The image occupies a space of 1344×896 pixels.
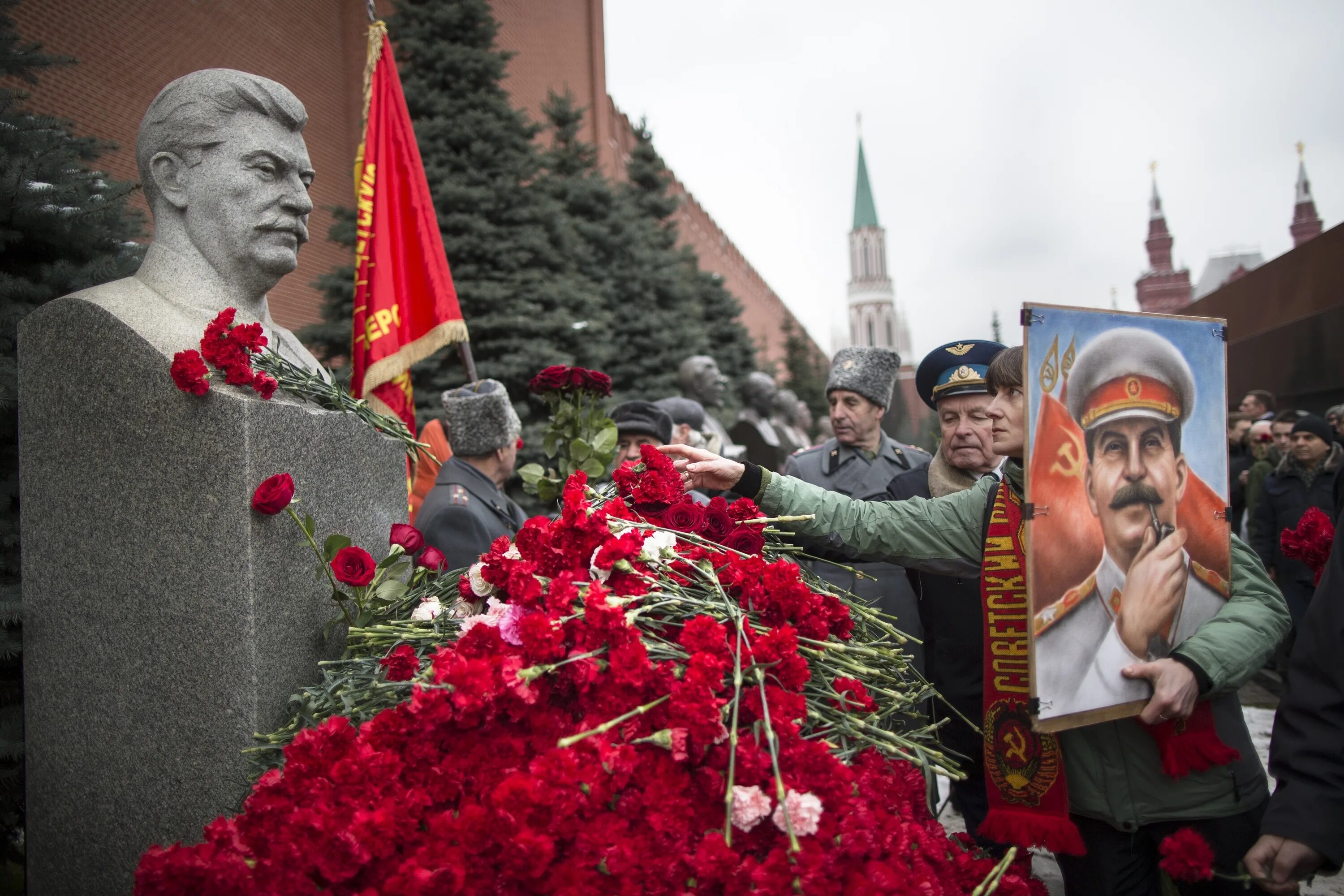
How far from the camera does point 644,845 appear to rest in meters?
1.44

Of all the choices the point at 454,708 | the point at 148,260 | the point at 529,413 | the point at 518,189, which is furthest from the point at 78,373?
the point at 518,189

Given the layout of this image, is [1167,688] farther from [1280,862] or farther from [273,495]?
[273,495]

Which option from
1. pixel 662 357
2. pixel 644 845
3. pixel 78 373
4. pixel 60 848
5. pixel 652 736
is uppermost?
pixel 662 357

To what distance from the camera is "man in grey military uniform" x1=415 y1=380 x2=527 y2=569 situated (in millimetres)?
3299

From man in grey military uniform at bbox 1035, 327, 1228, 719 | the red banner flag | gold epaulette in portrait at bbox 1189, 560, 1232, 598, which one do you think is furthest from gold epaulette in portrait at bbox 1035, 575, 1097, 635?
the red banner flag

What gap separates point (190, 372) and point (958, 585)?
7.76 ft

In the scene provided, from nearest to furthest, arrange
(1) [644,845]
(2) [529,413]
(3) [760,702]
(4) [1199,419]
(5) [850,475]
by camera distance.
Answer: (1) [644,845]
(3) [760,702]
(4) [1199,419]
(5) [850,475]
(2) [529,413]

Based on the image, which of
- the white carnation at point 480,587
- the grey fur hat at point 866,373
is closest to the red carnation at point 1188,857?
the white carnation at point 480,587

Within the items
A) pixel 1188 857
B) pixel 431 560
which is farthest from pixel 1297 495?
pixel 431 560

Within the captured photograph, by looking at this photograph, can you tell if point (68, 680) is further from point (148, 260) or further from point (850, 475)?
point (850, 475)

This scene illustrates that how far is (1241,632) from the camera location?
1.96 m

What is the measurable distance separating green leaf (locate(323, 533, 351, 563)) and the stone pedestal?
0.07 m

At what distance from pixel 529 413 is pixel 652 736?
7881mm

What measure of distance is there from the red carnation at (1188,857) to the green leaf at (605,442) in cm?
235
